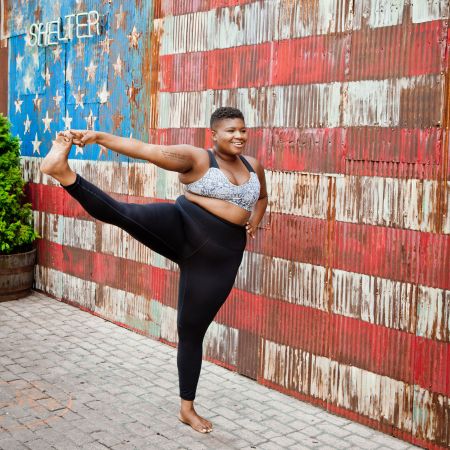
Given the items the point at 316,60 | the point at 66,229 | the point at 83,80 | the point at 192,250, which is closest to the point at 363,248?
the point at 192,250

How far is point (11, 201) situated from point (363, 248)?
476 centimetres

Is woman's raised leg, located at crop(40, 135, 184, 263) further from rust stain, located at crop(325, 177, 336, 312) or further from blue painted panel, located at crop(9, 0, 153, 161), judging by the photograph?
blue painted panel, located at crop(9, 0, 153, 161)

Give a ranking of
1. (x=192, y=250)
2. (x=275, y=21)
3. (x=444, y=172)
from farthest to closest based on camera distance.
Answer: (x=275, y=21)
(x=192, y=250)
(x=444, y=172)

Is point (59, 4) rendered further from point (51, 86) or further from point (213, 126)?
point (213, 126)

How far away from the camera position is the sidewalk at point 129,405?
174 inches

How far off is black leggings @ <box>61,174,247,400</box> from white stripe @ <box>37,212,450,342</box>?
889mm

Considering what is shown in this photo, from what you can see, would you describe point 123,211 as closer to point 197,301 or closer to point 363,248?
point 197,301

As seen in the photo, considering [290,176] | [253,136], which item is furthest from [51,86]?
[290,176]

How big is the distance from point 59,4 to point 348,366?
5.52 m

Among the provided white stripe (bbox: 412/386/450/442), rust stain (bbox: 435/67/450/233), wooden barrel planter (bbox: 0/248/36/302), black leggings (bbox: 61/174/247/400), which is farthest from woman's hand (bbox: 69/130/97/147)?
wooden barrel planter (bbox: 0/248/36/302)

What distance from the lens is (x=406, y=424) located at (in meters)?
4.54

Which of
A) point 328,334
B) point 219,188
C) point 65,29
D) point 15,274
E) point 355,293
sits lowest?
point 15,274

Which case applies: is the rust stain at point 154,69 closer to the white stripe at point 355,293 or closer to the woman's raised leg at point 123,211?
the white stripe at point 355,293

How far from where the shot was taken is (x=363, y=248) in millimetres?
4758
